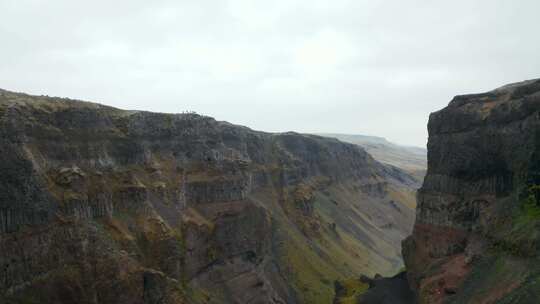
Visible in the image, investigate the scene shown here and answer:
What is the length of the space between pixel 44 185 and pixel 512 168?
153ft

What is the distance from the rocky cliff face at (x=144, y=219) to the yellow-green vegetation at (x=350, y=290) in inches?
138

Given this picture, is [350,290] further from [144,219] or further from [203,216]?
[144,219]

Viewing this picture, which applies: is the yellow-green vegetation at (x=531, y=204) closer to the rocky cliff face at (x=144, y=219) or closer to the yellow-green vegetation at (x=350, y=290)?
the yellow-green vegetation at (x=350, y=290)

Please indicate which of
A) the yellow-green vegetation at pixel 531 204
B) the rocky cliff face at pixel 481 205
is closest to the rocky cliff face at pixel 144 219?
the rocky cliff face at pixel 481 205

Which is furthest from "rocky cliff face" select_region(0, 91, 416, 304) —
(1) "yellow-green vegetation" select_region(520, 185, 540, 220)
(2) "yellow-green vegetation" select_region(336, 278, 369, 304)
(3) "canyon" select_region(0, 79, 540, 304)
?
(1) "yellow-green vegetation" select_region(520, 185, 540, 220)

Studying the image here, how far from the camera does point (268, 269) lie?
78.6 metres

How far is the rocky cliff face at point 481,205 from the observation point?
43281mm

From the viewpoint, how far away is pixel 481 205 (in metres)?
54.5

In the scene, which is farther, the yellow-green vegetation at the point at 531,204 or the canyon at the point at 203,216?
the canyon at the point at 203,216

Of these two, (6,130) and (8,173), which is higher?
(6,130)

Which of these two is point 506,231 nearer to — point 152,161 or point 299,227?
point 152,161

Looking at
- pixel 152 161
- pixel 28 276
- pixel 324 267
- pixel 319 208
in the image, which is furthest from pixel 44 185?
pixel 319 208

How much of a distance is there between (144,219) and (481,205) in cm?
3905


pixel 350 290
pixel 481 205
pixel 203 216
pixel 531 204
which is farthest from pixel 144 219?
pixel 531 204
